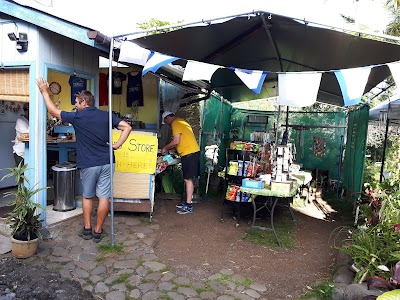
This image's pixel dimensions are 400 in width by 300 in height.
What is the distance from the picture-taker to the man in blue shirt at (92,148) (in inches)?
168

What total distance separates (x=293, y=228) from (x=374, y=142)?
28.1 ft

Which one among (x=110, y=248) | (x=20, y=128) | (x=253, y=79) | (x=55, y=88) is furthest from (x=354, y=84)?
(x=55, y=88)

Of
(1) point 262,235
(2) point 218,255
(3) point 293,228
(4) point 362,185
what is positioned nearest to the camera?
(2) point 218,255

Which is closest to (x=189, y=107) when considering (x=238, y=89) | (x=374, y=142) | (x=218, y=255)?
(x=238, y=89)

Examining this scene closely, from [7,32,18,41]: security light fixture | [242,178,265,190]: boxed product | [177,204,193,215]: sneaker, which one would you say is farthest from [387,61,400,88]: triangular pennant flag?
[7,32,18,41]: security light fixture

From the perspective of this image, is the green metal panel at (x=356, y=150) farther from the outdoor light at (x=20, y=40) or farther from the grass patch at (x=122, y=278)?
the outdoor light at (x=20, y=40)

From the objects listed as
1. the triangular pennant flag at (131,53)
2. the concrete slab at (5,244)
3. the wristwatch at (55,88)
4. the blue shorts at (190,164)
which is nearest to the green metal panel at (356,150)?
the blue shorts at (190,164)

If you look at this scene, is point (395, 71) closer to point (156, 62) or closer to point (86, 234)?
point (156, 62)

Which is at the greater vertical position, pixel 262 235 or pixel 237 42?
pixel 237 42

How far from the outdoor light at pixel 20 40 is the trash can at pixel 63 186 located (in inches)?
71.8

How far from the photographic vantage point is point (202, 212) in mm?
6289

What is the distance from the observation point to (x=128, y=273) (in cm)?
375

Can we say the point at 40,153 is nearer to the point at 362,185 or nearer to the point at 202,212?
the point at 202,212

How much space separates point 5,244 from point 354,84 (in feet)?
15.0
